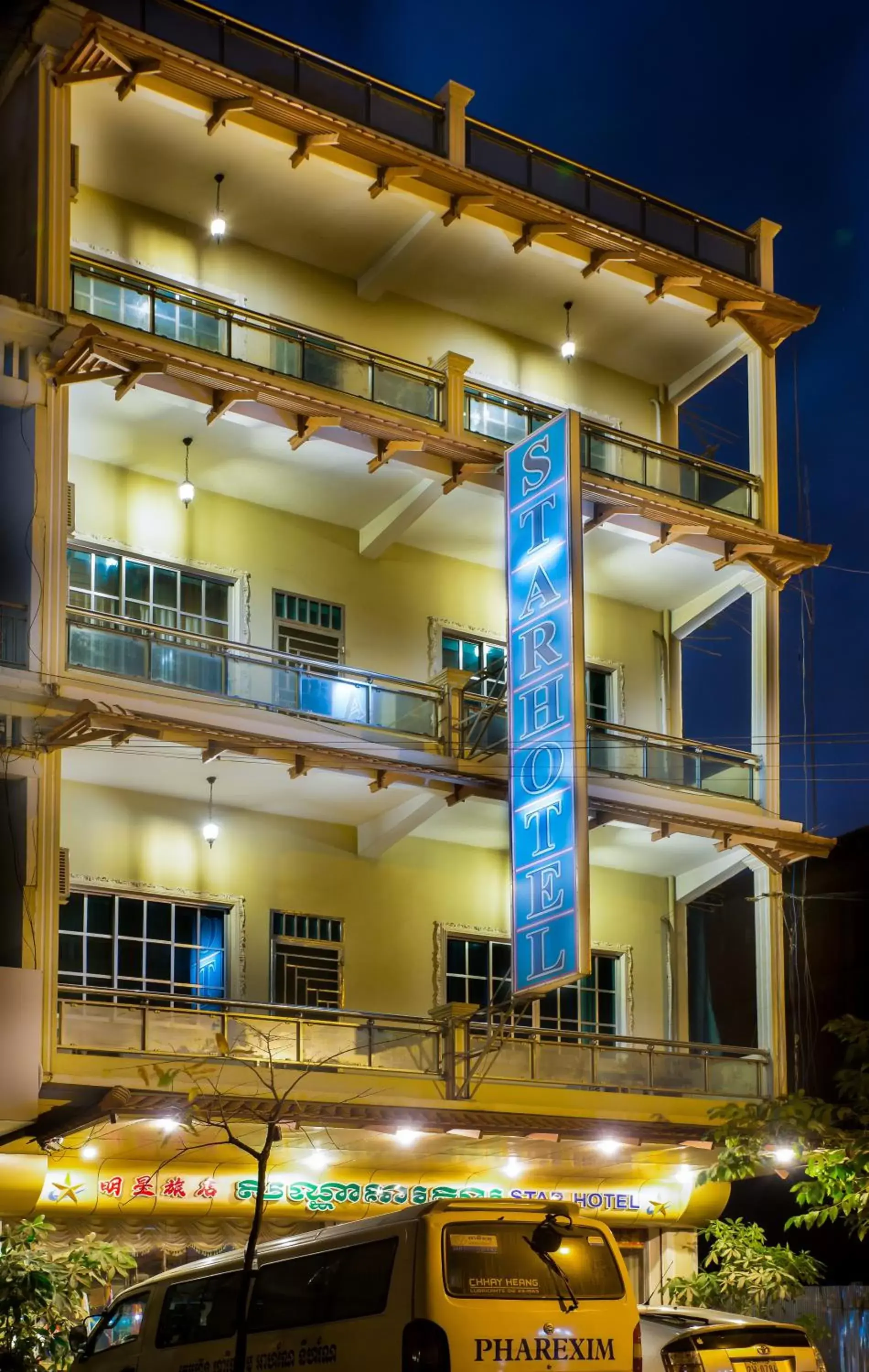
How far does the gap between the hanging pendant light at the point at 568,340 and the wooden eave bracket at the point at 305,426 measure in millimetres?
6009

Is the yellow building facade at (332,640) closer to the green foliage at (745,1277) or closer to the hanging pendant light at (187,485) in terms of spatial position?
the hanging pendant light at (187,485)

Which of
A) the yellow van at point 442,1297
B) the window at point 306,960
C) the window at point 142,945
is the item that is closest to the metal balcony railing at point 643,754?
the window at point 306,960

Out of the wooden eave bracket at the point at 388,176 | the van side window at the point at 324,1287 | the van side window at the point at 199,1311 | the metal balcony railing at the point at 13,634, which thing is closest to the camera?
the van side window at the point at 324,1287

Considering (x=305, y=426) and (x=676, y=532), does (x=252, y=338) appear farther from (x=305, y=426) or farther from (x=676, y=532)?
(x=676, y=532)

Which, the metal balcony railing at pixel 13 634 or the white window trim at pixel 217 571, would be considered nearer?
the metal balcony railing at pixel 13 634

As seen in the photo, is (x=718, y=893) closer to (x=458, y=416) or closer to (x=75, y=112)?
(x=458, y=416)

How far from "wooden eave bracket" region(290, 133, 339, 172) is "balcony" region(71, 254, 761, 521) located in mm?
2274

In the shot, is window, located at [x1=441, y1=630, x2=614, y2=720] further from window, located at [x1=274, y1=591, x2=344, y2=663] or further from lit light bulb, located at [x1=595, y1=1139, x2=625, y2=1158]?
lit light bulb, located at [x1=595, y1=1139, x2=625, y2=1158]

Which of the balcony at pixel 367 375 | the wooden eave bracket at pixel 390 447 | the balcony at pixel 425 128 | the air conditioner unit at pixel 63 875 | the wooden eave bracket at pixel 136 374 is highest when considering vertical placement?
the balcony at pixel 425 128

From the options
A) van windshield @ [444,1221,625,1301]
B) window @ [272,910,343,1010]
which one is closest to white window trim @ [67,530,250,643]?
window @ [272,910,343,1010]

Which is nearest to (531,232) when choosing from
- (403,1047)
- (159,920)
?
(159,920)

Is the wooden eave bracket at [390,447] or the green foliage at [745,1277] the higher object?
the wooden eave bracket at [390,447]

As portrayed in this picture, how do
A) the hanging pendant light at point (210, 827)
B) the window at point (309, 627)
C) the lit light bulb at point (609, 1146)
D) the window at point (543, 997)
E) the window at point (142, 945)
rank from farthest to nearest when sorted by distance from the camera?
the window at point (543, 997)
the window at point (309, 627)
the hanging pendant light at point (210, 827)
the lit light bulb at point (609, 1146)
the window at point (142, 945)

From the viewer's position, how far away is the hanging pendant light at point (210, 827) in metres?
25.3
